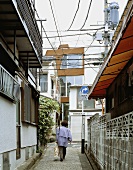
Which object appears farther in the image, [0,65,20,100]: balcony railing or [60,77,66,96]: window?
[60,77,66,96]: window

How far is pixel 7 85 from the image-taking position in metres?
8.26

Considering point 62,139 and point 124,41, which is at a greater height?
point 124,41

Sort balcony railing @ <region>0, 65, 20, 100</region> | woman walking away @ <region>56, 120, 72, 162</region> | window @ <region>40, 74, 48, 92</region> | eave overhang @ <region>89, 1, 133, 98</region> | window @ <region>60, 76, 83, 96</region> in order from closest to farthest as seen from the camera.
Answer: eave overhang @ <region>89, 1, 133, 98</region>, balcony railing @ <region>0, 65, 20, 100</region>, woman walking away @ <region>56, 120, 72, 162</region>, window @ <region>40, 74, 48, 92</region>, window @ <region>60, 76, 83, 96</region>

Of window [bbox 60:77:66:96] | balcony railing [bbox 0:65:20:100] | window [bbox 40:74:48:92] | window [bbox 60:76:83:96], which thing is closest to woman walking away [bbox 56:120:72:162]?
balcony railing [bbox 0:65:20:100]

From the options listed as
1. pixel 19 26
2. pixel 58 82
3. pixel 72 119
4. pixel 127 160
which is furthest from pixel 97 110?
pixel 127 160

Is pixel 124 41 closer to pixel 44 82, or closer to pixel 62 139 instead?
pixel 62 139

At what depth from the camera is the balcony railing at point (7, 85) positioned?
7539mm

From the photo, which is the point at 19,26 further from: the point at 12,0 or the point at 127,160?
the point at 127,160

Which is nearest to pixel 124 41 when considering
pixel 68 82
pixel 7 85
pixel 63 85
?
pixel 7 85

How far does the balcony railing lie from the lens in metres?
7.54

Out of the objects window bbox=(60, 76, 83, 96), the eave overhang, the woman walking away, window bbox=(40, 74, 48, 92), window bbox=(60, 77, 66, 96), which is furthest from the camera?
window bbox=(60, 77, 66, 96)

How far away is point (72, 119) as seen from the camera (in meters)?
36.0

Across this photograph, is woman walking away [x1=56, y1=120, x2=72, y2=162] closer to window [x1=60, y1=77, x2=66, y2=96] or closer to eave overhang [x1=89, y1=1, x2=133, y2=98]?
eave overhang [x1=89, y1=1, x2=133, y2=98]

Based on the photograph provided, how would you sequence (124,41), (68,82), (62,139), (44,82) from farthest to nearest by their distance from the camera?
(68,82) → (44,82) → (62,139) → (124,41)
